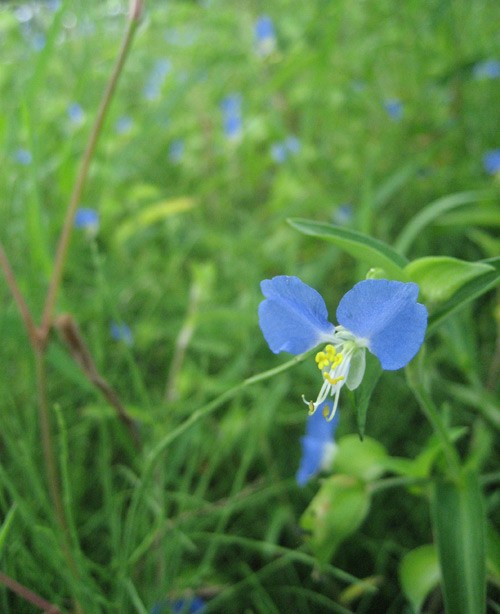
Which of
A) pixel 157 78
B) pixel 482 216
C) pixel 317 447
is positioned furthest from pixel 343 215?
pixel 157 78

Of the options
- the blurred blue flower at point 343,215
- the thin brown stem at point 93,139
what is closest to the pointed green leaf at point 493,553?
the thin brown stem at point 93,139

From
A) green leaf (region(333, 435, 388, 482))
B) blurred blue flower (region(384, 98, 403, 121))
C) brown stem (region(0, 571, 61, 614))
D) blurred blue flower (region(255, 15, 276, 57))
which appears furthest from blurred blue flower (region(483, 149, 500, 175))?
brown stem (region(0, 571, 61, 614))

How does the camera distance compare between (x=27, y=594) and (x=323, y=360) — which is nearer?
(x=323, y=360)

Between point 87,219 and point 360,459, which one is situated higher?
point 87,219

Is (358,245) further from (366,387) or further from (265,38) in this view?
(265,38)

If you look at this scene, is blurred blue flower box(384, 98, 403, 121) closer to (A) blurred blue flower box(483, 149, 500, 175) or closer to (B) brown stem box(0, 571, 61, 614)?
(A) blurred blue flower box(483, 149, 500, 175)

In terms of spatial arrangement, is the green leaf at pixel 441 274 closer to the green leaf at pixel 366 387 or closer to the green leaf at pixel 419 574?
the green leaf at pixel 366 387
